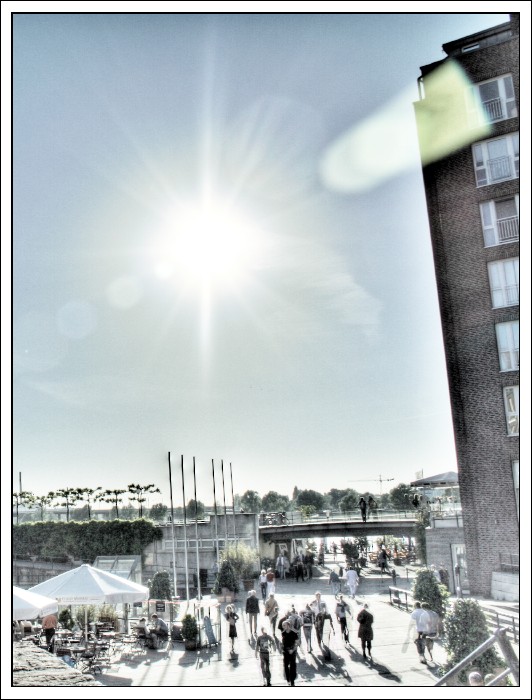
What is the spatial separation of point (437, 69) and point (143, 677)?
20466mm

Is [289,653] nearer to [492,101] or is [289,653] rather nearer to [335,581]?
[335,581]

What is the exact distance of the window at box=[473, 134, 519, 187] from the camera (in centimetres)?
1998

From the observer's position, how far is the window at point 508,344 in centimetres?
1939

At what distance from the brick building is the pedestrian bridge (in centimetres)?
1330

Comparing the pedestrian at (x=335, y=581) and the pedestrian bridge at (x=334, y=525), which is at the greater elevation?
the pedestrian bridge at (x=334, y=525)

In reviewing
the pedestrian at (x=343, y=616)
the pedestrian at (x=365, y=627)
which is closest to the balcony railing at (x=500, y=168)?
the pedestrian at (x=343, y=616)

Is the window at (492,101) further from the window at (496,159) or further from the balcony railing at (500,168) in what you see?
the balcony railing at (500,168)

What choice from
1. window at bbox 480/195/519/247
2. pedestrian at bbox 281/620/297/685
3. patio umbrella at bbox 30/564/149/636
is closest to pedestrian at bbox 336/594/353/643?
pedestrian at bbox 281/620/297/685

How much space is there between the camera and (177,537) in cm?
3591

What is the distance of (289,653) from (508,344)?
1199 cm

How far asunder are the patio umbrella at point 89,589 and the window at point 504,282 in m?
13.6

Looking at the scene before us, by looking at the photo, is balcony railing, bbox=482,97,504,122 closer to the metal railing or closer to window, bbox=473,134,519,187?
window, bbox=473,134,519,187

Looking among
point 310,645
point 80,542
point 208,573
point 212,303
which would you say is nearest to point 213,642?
point 310,645

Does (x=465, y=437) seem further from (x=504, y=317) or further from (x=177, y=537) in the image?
(x=177, y=537)
